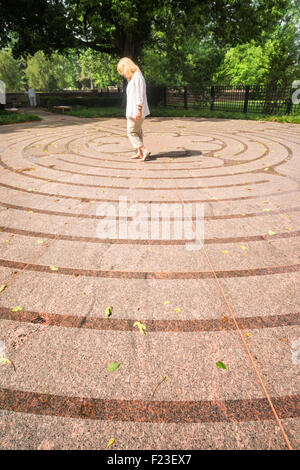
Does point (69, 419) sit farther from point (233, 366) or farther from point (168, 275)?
point (168, 275)

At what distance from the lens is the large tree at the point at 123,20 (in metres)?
15.4

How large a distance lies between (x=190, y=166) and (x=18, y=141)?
6.78 metres

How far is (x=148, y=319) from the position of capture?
93.0 inches

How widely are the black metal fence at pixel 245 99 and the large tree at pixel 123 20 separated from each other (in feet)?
10.5

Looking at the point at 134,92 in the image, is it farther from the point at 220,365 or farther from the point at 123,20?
the point at 123,20

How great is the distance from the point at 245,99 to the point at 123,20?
857 cm

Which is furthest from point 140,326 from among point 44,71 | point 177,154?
point 44,71

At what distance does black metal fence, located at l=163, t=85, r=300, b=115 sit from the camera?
17013 millimetres

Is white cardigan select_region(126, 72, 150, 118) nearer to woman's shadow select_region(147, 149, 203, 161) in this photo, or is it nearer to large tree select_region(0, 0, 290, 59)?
woman's shadow select_region(147, 149, 203, 161)

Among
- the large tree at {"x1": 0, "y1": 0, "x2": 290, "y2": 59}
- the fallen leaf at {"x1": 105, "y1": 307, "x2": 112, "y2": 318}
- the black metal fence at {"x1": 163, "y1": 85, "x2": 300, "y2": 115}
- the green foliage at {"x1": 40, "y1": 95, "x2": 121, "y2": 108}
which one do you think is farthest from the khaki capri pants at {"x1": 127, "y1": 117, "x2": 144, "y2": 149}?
the green foliage at {"x1": 40, "y1": 95, "x2": 121, "y2": 108}

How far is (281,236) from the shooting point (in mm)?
3652

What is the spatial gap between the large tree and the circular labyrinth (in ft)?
48.6

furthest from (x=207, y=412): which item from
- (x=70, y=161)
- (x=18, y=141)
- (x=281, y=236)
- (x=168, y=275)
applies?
(x=18, y=141)

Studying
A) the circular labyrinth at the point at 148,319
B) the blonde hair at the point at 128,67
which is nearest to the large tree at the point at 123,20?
the blonde hair at the point at 128,67
